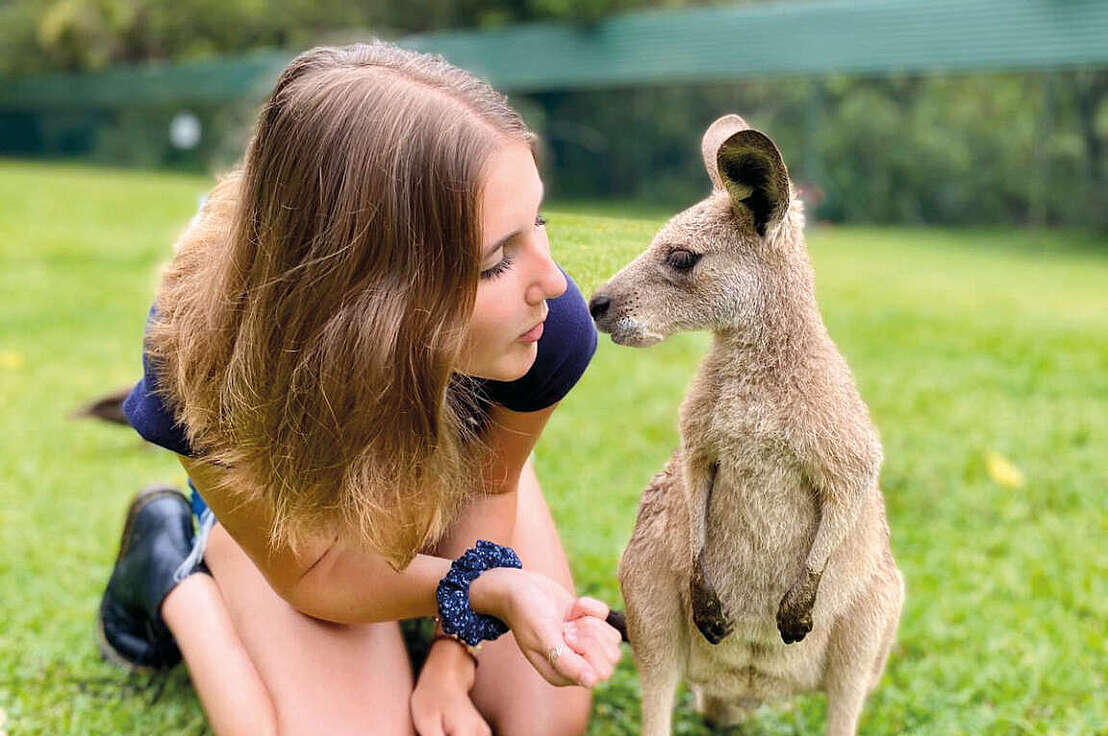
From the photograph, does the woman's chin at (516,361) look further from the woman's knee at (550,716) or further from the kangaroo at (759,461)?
the woman's knee at (550,716)

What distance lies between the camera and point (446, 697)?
5.65ft

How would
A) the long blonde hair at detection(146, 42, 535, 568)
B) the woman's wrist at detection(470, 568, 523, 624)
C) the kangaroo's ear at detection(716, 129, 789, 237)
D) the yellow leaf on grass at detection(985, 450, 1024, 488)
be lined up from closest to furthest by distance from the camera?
the kangaroo's ear at detection(716, 129, 789, 237), the long blonde hair at detection(146, 42, 535, 568), the woman's wrist at detection(470, 568, 523, 624), the yellow leaf on grass at detection(985, 450, 1024, 488)

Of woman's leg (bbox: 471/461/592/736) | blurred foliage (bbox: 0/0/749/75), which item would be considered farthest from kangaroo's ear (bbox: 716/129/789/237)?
blurred foliage (bbox: 0/0/749/75)

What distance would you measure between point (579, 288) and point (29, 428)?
2622 mm

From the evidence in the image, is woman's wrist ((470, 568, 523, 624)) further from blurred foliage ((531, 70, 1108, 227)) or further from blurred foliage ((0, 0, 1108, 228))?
blurred foliage ((531, 70, 1108, 227))

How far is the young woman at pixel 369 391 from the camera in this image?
128cm

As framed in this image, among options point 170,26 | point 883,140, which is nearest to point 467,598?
point 883,140

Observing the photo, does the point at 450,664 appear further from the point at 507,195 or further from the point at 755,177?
the point at 755,177

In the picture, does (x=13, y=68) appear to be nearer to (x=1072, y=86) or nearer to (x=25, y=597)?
(x=1072, y=86)

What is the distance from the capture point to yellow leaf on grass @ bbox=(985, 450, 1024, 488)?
292 cm

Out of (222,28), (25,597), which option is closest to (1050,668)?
(25,597)

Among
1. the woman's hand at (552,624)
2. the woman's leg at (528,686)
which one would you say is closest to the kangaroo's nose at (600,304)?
the woman's hand at (552,624)

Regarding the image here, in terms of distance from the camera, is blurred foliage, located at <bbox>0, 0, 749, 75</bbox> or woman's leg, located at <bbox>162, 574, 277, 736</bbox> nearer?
woman's leg, located at <bbox>162, 574, 277, 736</bbox>

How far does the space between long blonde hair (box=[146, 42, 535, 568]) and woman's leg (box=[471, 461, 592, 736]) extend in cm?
44
